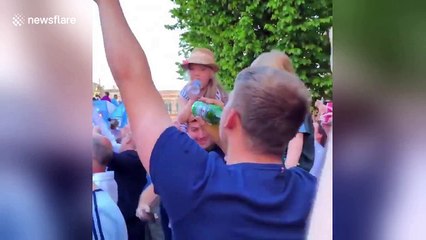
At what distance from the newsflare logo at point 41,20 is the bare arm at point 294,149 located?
927 mm

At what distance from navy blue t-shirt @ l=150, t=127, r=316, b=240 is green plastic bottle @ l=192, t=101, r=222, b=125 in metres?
0.10

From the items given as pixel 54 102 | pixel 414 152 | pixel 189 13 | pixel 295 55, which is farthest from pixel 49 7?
pixel 414 152

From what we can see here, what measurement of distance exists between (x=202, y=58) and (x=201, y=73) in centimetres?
5

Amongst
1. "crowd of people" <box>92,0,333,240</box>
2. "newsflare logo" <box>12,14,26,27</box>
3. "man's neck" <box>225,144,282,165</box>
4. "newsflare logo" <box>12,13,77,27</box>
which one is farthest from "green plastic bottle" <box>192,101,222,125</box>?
"newsflare logo" <box>12,14,26,27</box>

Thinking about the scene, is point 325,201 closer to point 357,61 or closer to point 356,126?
point 356,126

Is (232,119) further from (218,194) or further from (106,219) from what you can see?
(106,219)

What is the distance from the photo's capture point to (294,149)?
7.61 feet

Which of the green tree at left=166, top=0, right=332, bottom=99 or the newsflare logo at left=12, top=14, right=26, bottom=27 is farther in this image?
the newsflare logo at left=12, top=14, right=26, bottom=27

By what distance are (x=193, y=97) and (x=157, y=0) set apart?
1.28 feet

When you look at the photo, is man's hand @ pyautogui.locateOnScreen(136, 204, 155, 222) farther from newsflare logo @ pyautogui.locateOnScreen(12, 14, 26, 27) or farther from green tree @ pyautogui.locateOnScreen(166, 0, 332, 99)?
newsflare logo @ pyautogui.locateOnScreen(12, 14, 26, 27)

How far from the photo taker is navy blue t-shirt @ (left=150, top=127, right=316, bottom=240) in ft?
7.34

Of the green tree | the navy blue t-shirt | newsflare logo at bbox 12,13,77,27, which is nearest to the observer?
the navy blue t-shirt

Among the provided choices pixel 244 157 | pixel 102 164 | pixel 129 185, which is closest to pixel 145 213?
pixel 129 185

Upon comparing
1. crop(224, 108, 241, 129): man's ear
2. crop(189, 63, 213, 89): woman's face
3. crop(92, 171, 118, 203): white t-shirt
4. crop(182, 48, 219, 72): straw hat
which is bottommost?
crop(92, 171, 118, 203): white t-shirt
